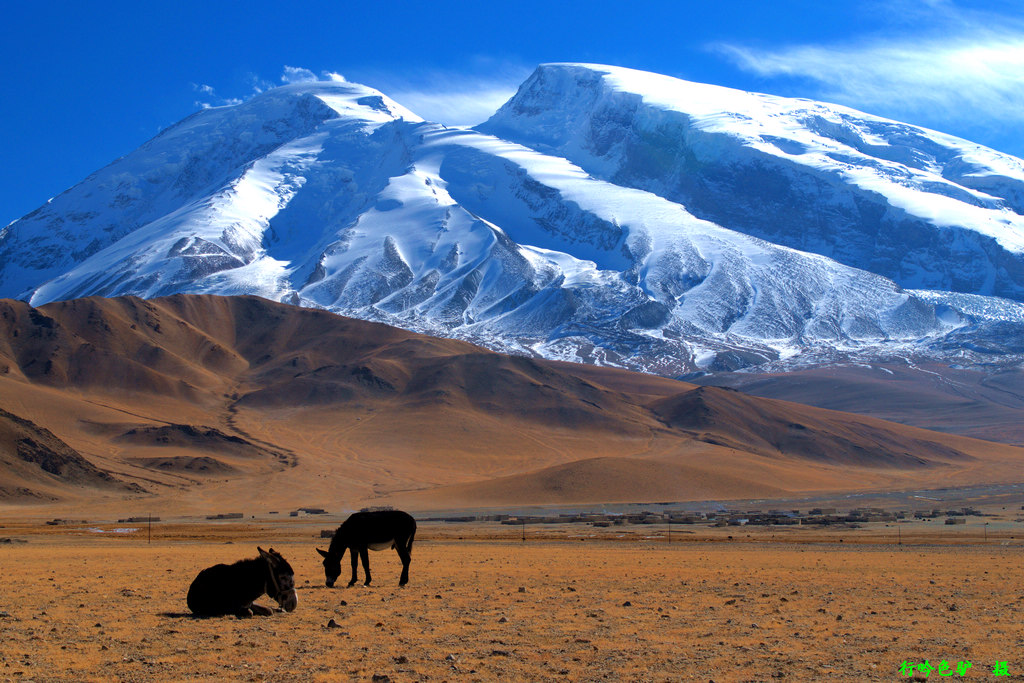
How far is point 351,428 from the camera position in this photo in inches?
4894

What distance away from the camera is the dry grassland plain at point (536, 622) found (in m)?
12.6

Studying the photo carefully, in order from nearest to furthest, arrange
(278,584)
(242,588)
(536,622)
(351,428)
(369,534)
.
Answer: (536,622), (242,588), (278,584), (369,534), (351,428)

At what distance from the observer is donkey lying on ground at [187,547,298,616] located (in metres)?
16.5

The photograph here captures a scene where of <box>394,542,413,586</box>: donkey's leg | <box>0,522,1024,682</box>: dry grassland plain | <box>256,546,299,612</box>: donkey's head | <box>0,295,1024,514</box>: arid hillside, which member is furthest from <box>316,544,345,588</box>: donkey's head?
<box>0,295,1024,514</box>: arid hillside

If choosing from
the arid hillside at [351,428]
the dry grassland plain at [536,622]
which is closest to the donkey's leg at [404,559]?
the dry grassland plain at [536,622]

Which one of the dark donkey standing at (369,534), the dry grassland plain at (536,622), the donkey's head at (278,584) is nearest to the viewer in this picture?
the dry grassland plain at (536,622)

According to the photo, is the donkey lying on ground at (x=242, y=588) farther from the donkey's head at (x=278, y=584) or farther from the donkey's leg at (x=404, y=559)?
the donkey's leg at (x=404, y=559)

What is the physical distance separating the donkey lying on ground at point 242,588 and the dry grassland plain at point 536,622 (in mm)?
318

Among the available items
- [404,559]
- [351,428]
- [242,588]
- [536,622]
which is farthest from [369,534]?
[351,428]

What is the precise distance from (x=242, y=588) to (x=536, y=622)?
16.6 feet

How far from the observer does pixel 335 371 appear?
144750 millimetres

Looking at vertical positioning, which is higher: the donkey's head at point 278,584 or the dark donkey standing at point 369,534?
the dark donkey standing at point 369,534

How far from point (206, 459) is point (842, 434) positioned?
291 feet

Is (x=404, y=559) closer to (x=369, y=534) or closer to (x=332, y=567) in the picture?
(x=369, y=534)
